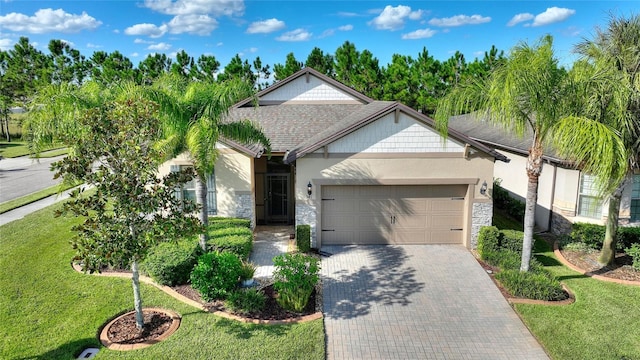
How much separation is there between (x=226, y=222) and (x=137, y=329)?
545 centimetres

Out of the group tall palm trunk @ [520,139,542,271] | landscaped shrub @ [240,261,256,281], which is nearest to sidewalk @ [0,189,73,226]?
landscaped shrub @ [240,261,256,281]

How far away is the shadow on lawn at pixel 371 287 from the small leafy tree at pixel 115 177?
15.1 feet

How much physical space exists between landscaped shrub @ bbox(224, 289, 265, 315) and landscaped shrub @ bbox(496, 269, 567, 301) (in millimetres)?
6369

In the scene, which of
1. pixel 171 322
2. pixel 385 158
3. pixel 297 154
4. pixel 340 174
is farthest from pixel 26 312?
pixel 385 158

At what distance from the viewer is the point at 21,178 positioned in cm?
2558

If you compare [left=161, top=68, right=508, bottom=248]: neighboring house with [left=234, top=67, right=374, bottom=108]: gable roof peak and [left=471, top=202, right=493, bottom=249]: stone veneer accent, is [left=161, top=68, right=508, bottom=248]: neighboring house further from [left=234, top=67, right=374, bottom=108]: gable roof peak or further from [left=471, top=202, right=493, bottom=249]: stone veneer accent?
[left=234, top=67, right=374, bottom=108]: gable roof peak

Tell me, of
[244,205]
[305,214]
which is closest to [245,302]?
[305,214]

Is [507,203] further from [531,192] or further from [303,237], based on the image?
[303,237]

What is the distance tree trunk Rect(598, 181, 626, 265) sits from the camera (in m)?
11.7

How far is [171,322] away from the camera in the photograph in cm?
888

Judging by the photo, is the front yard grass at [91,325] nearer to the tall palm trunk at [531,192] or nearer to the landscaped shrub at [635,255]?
the tall palm trunk at [531,192]

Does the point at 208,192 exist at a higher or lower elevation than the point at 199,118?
lower

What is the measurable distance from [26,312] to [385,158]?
10.4m

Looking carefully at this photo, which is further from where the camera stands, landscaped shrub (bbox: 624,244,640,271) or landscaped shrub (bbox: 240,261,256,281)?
landscaped shrub (bbox: 624,244,640,271)
